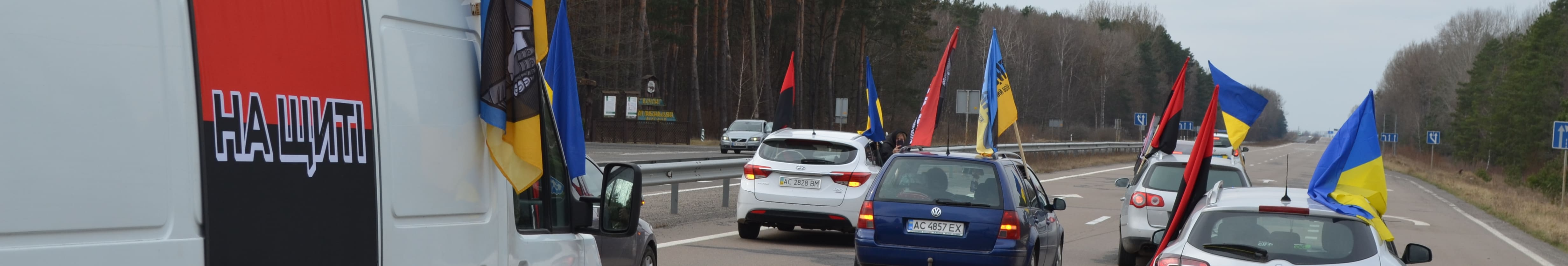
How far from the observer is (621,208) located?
181 inches

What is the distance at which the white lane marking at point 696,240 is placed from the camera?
36.9 ft

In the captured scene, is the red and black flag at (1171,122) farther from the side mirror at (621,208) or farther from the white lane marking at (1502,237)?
the side mirror at (621,208)

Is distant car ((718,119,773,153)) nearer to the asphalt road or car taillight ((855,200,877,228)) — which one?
the asphalt road

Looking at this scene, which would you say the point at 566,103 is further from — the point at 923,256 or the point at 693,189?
the point at 693,189

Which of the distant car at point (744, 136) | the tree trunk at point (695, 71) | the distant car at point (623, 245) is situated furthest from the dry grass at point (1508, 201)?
the tree trunk at point (695, 71)

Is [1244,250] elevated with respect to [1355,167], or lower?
lower

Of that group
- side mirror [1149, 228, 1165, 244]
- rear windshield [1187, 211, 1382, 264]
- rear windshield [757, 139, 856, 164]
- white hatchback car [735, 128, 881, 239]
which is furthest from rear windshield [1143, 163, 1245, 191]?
rear windshield [1187, 211, 1382, 264]

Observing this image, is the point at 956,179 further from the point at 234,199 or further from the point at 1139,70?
the point at 1139,70

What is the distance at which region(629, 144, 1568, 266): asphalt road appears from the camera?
1078 centimetres

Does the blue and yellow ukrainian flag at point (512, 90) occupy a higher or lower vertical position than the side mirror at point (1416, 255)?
higher

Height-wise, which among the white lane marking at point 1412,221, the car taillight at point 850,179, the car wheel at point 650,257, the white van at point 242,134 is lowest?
the white lane marking at point 1412,221

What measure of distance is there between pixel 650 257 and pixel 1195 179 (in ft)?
11.4

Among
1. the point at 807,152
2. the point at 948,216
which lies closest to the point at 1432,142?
the point at 807,152

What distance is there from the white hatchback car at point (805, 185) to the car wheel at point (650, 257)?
3.99 metres
